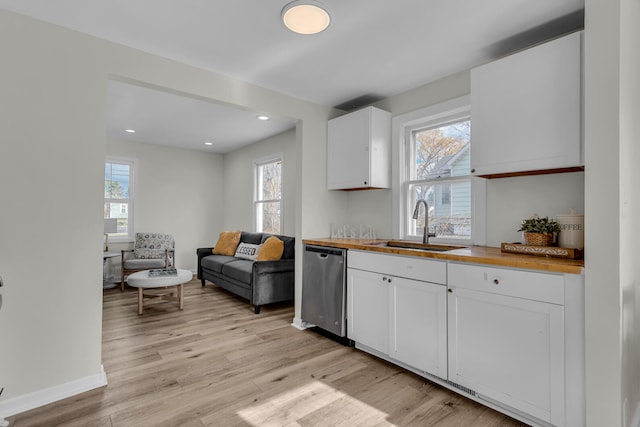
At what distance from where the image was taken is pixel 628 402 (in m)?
1.69

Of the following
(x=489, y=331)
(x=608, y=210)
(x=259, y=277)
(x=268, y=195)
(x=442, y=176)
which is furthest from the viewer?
(x=268, y=195)

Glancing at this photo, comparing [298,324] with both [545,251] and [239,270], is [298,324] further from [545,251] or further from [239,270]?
[545,251]

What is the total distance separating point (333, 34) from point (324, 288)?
2149mm

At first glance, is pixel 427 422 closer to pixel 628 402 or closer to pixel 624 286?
pixel 628 402

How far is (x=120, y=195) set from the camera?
19.2 feet

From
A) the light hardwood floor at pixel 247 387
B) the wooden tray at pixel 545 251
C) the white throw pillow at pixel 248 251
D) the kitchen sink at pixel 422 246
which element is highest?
the wooden tray at pixel 545 251

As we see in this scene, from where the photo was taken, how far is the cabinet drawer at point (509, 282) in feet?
5.70

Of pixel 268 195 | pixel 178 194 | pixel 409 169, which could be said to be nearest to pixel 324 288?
pixel 409 169

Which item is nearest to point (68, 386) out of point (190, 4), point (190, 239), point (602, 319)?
point (190, 4)

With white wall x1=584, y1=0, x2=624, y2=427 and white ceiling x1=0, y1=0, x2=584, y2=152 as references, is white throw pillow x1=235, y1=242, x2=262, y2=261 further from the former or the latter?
white wall x1=584, y1=0, x2=624, y2=427

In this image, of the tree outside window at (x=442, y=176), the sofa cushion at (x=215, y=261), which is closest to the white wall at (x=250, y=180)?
the sofa cushion at (x=215, y=261)

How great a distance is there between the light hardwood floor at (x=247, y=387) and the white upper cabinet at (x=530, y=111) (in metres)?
1.59

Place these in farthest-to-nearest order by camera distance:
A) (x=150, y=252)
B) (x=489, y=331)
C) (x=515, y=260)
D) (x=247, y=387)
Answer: (x=150, y=252) → (x=247, y=387) → (x=489, y=331) → (x=515, y=260)

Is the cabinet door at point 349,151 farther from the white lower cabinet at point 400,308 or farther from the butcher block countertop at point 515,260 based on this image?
the butcher block countertop at point 515,260
